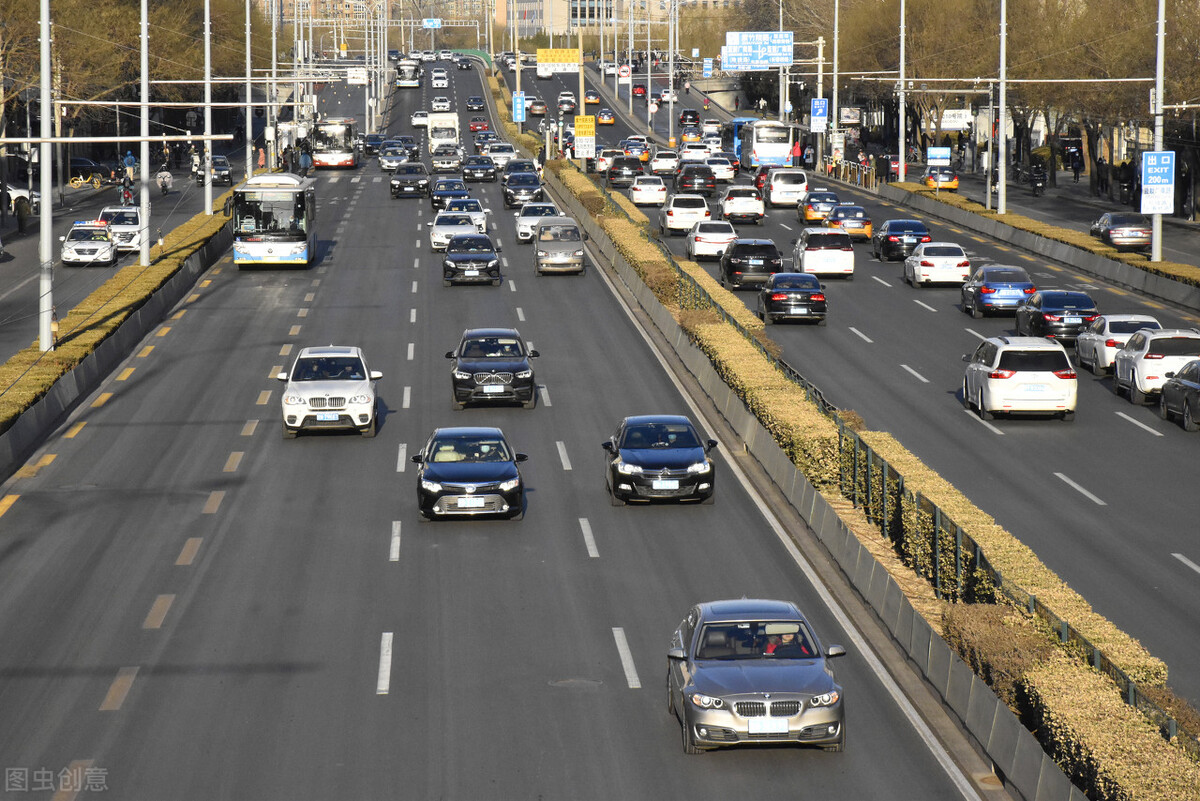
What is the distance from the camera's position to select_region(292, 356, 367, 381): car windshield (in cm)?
3331

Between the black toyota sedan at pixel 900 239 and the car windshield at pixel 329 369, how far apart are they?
30.3 m

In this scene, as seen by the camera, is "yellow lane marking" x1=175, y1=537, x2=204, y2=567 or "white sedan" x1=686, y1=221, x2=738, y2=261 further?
"white sedan" x1=686, y1=221, x2=738, y2=261

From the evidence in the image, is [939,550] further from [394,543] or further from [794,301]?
[794,301]

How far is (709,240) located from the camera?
5819cm

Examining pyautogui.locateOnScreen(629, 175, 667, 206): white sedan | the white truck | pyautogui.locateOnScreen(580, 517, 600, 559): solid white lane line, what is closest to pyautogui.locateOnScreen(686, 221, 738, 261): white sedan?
pyautogui.locateOnScreen(629, 175, 667, 206): white sedan

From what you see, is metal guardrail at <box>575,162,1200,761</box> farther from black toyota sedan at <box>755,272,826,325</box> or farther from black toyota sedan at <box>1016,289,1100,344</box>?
black toyota sedan at <box>755,272,826,325</box>

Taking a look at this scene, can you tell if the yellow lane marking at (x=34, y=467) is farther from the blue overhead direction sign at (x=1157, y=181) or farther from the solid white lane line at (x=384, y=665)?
the blue overhead direction sign at (x=1157, y=181)

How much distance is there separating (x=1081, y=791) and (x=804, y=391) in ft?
59.4

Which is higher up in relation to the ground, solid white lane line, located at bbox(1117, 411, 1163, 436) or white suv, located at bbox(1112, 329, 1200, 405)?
white suv, located at bbox(1112, 329, 1200, 405)

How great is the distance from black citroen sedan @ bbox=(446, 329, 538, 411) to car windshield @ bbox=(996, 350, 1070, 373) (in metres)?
10.2

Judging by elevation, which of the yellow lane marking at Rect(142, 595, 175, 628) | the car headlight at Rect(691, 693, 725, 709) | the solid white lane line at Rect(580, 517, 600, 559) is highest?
the car headlight at Rect(691, 693, 725, 709)

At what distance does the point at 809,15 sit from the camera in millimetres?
159500

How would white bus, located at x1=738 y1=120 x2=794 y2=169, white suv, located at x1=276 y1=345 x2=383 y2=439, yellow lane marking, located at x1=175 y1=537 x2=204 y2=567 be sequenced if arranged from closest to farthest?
yellow lane marking, located at x1=175 y1=537 x2=204 y2=567
white suv, located at x1=276 y1=345 x2=383 y2=439
white bus, located at x1=738 y1=120 x2=794 y2=169

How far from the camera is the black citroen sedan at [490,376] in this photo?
35406 mm
